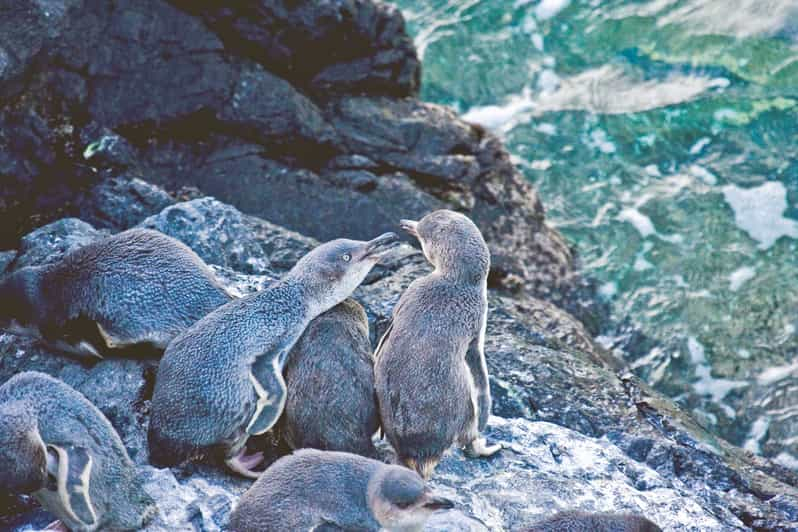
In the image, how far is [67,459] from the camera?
5.38 m

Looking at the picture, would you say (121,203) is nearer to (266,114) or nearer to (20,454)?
(266,114)

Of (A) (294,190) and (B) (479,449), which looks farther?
(A) (294,190)

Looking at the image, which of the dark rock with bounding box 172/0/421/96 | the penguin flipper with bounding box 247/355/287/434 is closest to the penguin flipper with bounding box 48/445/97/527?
the penguin flipper with bounding box 247/355/287/434

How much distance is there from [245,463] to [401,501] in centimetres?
131

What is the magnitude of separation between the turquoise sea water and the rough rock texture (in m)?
2.82

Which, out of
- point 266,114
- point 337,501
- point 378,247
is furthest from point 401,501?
point 266,114

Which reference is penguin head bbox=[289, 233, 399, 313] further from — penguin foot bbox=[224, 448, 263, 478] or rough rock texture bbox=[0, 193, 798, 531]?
penguin foot bbox=[224, 448, 263, 478]

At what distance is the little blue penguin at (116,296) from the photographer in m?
6.68

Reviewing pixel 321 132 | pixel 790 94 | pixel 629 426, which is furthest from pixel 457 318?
pixel 790 94

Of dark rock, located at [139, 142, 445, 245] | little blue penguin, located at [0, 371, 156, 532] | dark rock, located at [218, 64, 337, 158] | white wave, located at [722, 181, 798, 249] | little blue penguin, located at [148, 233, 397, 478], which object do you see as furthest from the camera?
white wave, located at [722, 181, 798, 249]

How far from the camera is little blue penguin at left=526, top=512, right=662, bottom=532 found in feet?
18.0

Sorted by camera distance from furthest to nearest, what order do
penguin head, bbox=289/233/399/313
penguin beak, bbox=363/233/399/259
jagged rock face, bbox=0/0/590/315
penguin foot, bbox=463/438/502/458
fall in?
jagged rock face, bbox=0/0/590/315 → penguin beak, bbox=363/233/399/259 → penguin head, bbox=289/233/399/313 → penguin foot, bbox=463/438/502/458

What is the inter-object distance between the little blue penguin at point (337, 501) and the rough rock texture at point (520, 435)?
0.42 metres

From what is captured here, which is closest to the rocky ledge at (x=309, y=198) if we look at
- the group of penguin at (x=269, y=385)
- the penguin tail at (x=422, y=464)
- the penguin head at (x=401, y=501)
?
the penguin tail at (x=422, y=464)
